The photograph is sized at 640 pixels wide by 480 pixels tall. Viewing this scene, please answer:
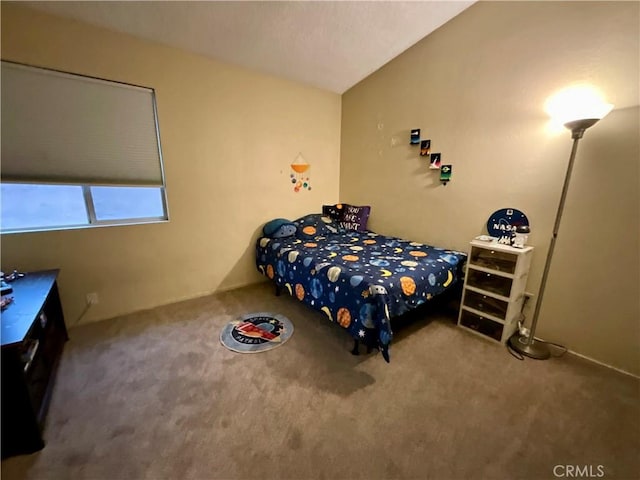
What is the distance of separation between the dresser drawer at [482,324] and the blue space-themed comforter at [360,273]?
308 millimetres

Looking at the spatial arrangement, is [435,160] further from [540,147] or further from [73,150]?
[73,150]

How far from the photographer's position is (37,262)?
2102 millimetres

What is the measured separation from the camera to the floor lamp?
1629mm

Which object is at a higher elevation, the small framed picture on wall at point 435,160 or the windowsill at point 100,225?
the small framed picture on wall at point 435,160

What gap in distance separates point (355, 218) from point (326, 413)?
7.56ft

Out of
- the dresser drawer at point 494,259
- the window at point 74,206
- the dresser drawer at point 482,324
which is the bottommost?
the dresser drawer at point 482,324

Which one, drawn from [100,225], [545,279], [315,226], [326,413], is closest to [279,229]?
[315,226]

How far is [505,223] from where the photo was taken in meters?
2.27

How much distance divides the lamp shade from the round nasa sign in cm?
70

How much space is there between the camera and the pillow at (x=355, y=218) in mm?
3362

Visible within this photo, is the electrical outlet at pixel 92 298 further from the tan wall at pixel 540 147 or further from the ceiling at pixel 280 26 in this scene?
the tan wall at pixel 540 147

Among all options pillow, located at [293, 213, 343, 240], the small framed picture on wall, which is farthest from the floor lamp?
pillow, located at [293, 213, 343, 240]

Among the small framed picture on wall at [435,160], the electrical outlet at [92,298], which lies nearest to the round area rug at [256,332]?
the electrical outlet at [92,298]

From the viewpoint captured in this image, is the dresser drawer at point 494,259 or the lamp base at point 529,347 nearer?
the lamp base at point 529,347
